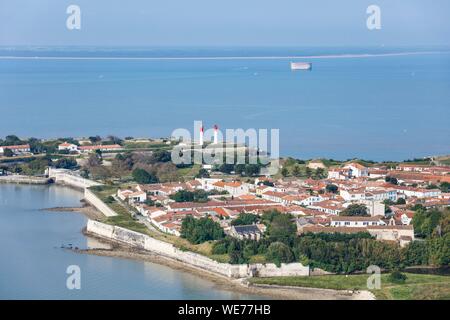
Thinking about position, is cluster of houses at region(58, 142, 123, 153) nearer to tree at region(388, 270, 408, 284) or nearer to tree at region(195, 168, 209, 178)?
tree at region(195, 168, 209, 178)

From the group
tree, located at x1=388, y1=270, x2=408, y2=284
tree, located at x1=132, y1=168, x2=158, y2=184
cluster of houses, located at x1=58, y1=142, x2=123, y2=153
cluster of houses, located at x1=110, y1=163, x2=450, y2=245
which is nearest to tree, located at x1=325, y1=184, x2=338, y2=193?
cluster of houses, located at x1=110, y1=163, x2=450, y2=245

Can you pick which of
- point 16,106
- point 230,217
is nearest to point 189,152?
point 230,217

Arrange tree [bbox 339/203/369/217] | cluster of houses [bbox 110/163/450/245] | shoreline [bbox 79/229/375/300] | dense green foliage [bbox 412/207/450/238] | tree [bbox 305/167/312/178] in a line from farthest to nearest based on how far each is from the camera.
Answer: tree [bbox 305/167/312/178]
tree [bbox 339/203/369/217]
cluster of houses [bbox 110/163/450/245]
dense green foliage [bbox 412/207/450/238]
shoreline [bbox 79/229/375/300]

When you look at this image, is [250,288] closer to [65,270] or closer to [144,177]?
[65,270]

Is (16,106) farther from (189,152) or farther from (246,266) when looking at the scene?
(246,266)

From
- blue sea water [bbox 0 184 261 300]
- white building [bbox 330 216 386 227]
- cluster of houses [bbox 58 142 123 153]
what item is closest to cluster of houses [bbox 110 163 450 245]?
white building [bbox 330 216 386 227]

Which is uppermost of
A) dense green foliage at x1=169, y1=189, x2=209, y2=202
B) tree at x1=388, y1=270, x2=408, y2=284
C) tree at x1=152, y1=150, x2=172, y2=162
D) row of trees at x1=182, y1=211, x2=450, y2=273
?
tree at x1=152, y1=150, x2=172, y2=162

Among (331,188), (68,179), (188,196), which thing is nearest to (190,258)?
(188,196)

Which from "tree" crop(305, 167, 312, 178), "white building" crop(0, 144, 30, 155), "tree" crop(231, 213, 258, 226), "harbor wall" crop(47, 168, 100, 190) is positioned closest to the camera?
"tree" crop(231, 213, 258, 226)

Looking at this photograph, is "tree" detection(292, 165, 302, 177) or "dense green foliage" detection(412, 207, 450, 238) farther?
"tree" detection(292, 165, 302, 177)

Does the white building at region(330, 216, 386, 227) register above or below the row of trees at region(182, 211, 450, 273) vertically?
above
